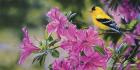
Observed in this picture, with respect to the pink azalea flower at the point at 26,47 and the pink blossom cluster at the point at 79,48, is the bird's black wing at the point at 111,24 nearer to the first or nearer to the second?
the pink blossom cluster at the point at 79,48

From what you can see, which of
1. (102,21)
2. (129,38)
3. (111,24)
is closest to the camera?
(129,38)

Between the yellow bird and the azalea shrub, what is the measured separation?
0.05 meters

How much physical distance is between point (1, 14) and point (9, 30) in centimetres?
33

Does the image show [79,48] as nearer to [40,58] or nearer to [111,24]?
[40,58]

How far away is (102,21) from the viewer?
215 centimetres

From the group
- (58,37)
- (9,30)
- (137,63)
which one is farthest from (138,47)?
(9,30)

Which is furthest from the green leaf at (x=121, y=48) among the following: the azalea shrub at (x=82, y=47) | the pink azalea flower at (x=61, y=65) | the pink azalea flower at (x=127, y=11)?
the pink azalea flower at (x=127, y=11)

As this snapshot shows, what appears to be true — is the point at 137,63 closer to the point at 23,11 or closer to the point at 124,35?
the point at 124,35

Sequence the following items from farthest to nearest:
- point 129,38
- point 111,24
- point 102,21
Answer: point 102,21 → point 111,24 → point 129,38

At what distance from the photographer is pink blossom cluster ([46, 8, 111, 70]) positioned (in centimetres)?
161

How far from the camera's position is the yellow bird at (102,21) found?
1.77m

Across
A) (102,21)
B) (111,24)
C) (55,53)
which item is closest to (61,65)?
(55,53)

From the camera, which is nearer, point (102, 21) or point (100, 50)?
point (100, 50)

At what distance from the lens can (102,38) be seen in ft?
5.76
